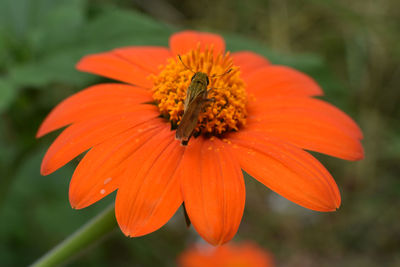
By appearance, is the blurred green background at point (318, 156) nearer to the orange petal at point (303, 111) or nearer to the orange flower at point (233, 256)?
the orange flower at point (233, 256)

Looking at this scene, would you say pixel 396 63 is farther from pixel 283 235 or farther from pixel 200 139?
pixel 200 139

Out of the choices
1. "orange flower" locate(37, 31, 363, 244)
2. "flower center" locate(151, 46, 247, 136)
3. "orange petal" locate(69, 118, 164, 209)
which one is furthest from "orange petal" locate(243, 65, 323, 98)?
"orange petal" locate(69, 118, 164, 209)

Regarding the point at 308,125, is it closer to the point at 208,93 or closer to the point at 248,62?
the point at 208,93

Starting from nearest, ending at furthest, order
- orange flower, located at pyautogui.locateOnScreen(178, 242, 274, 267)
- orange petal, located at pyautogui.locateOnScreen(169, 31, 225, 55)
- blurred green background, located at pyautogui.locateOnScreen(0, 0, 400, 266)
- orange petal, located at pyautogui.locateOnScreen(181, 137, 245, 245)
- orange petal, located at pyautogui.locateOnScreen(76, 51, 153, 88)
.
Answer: orange petal, located at pyautogui.locateOnScreen(181, 137, 245, 245) → orange petal, located at pyautogui.locateOnScreen(76, 51, 153, 88) → orange petal, located at pyautogui.locateOnScreen(169, 31, 225, 55) → blurred green background, located at pyautogui.locateOnScreen(0, 0, 400, 266) → orange flower, located at pyautogui.locateOnScreen(178, 242, 274, 267)

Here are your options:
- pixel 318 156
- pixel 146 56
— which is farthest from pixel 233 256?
pixel 146 56

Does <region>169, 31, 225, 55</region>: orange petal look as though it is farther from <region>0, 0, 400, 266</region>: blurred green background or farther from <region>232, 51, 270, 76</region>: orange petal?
<region>0, 0, 400, 266</region>: blurred green background

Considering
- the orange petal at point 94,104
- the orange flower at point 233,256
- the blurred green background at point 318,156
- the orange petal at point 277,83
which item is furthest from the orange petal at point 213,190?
the orange flower at point 233,256
